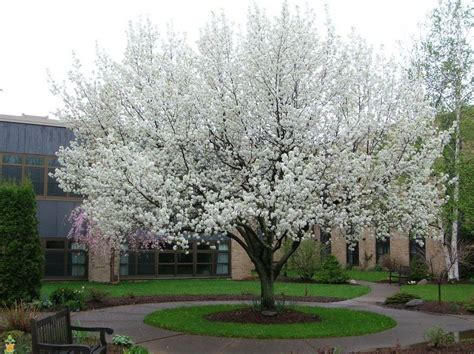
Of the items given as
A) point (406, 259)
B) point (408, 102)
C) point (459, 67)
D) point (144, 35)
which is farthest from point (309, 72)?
point (406, 259)

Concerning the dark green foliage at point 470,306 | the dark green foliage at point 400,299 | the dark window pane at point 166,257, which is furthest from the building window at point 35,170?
the dark green foliage at point 470,306

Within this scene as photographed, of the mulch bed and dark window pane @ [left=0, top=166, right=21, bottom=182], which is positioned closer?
the mulch bed

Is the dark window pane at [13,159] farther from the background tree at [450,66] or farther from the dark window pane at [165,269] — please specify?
the background tree at [450,66]

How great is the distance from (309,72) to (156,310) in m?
7.38

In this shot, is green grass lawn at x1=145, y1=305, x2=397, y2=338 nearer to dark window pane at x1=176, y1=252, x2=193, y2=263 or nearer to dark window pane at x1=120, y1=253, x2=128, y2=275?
dark window pane at x1=120, y1=253, x2=128, y2=275

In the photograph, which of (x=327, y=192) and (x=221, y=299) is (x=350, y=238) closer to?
(x=327, y=192)

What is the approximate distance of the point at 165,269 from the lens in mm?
27078

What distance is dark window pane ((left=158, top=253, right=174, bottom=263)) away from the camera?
88.6ft

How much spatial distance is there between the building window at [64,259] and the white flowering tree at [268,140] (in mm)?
13003

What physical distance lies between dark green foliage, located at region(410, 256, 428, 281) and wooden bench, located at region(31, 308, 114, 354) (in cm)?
2040

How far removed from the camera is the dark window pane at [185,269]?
89.9 ft

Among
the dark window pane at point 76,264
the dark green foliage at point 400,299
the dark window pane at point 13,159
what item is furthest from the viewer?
the dark window pane at point 76,264

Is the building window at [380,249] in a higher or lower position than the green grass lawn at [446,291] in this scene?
higher

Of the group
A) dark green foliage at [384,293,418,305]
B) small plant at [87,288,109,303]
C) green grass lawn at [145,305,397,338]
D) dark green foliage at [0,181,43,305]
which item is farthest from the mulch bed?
dark green foliage at [0,181,43,305]
